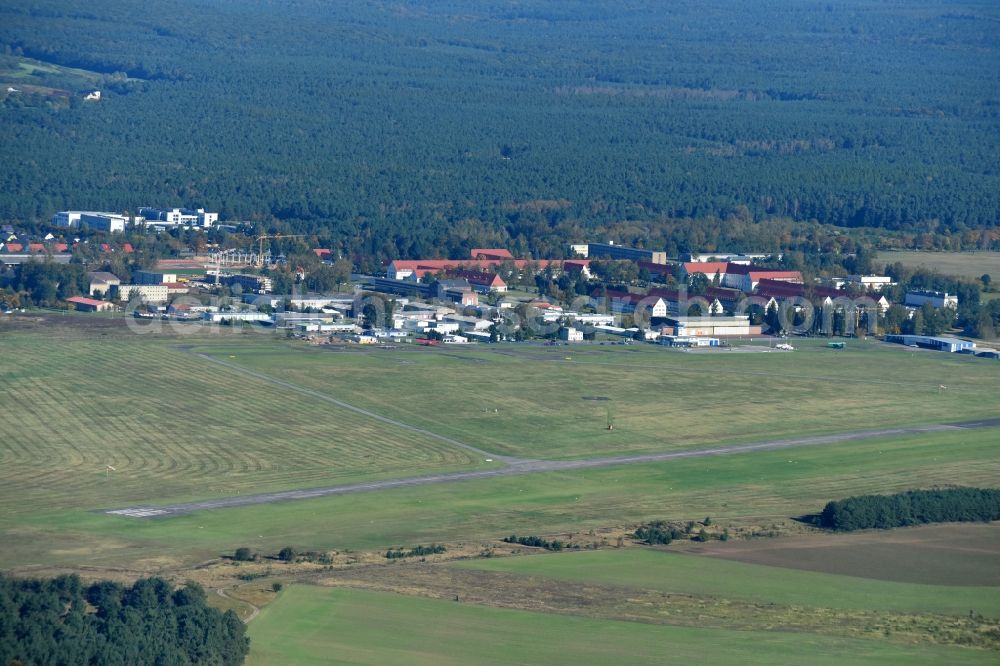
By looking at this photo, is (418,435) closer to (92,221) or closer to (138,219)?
(92,221)

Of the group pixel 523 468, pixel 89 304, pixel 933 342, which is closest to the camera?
pixel 523 468

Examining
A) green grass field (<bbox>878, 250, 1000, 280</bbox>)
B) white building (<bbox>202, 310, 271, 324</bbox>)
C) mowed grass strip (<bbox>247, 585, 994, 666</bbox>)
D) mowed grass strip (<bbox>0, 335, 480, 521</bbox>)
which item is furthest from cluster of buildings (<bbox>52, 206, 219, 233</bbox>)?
mowed grass strip (<bbox>247, 585, 994, 666</bbox>)

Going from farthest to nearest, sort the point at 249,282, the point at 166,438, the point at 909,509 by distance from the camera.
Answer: the point at 249,282 < the point at 166,438 < the point at 909,509

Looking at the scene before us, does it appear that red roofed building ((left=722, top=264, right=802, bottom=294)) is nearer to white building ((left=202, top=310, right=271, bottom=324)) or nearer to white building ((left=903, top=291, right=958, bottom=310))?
white building ((left=903, top=291, right=958, bottom=310))

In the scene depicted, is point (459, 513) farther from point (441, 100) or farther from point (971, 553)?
point (441, 100)

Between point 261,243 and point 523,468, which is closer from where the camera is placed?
point 523,468

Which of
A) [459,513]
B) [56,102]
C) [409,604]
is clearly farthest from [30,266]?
[56,102]

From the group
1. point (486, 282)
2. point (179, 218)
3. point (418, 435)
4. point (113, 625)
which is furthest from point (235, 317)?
point (113, 625)
